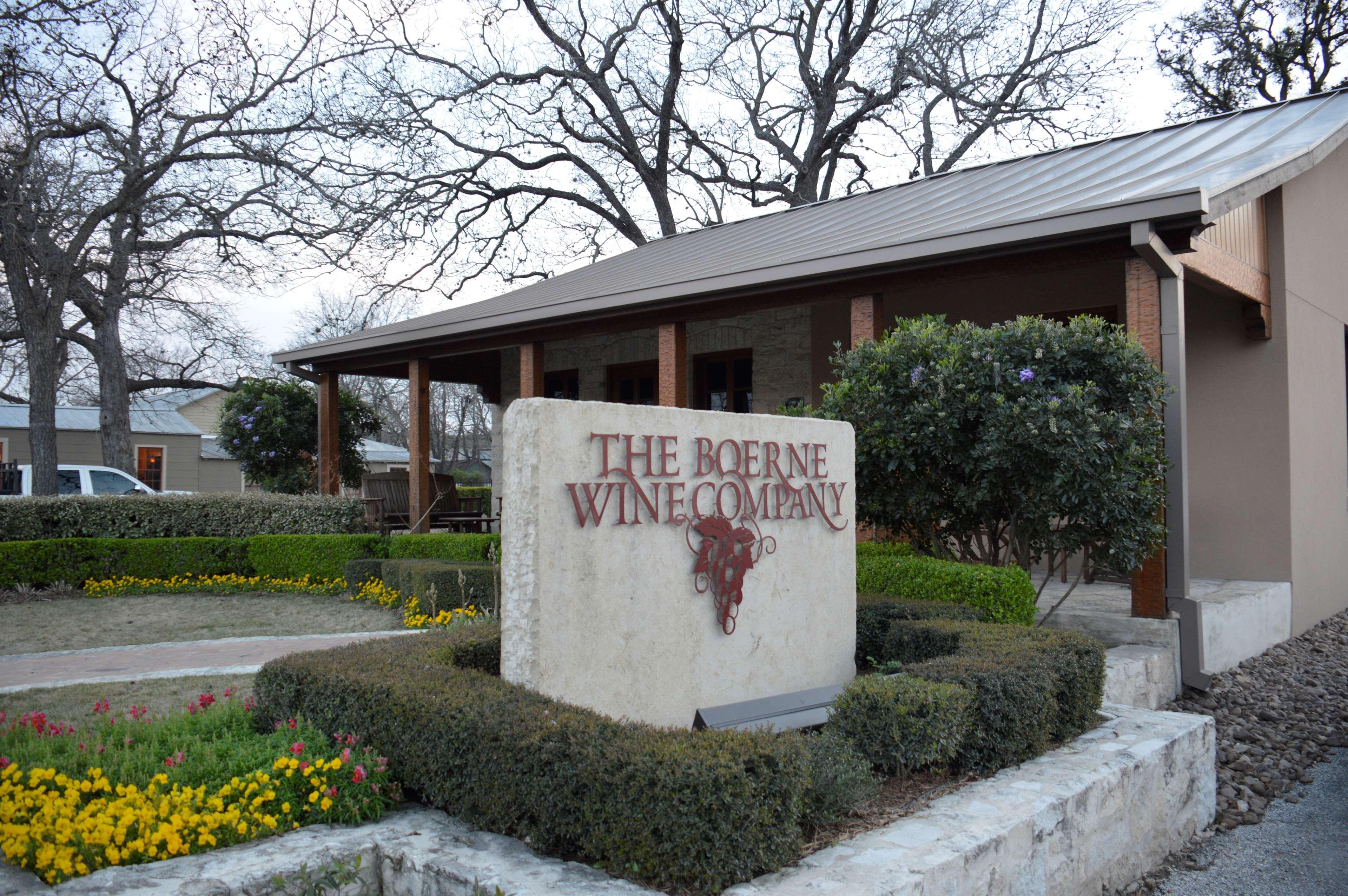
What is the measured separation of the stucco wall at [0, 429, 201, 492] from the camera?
27938 mm

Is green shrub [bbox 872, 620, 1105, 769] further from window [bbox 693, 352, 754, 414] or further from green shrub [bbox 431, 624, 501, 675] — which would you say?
window [bbox 693, 352, 754, 414]

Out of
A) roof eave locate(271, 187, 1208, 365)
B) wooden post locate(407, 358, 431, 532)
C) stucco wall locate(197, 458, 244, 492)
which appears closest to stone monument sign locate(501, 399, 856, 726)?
roof eave locate(271, 187, 1208, 365)

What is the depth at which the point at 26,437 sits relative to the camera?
2816 cm

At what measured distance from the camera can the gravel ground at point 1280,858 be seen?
4062 mm

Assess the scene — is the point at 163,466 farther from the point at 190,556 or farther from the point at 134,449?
the point at 190,556

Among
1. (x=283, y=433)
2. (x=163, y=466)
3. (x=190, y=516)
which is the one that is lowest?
(x=190, y=516)

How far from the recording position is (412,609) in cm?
890

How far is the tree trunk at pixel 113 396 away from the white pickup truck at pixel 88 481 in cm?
612

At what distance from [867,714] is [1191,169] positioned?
6304 millimetres

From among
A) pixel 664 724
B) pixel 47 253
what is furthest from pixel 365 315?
pixel 664 724

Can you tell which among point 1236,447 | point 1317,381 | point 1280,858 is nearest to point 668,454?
point 1280,858

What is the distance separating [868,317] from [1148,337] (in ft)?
8.14

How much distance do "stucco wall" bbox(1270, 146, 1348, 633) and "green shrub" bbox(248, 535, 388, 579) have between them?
9783 millimetres

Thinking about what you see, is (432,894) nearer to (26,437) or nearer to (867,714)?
(867,714)
